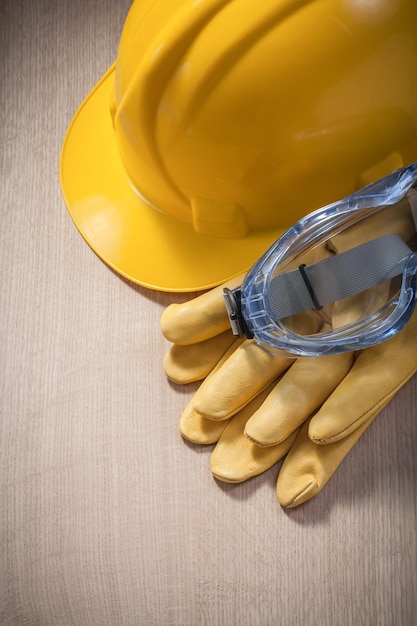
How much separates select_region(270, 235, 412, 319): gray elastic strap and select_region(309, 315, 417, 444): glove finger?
81 mm

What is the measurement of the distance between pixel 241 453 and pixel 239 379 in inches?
4.1

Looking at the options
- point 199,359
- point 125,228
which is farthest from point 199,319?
point 125,228

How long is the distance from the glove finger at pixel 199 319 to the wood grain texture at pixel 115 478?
0.07m

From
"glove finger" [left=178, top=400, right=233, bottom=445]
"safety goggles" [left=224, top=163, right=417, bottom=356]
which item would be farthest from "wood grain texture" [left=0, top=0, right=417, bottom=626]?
"safety goggles" [left=224, top=163, right=417, bottom=356]

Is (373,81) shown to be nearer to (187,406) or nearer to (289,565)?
(187,406)

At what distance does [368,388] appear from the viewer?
0.79m

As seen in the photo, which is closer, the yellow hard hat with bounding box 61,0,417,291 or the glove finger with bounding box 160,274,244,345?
the yellow hard hat with bounding box 61,0,417,291

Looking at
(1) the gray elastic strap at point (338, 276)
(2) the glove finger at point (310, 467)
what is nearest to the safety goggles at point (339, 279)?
(1) the gray elastic strap at point (338, 276)

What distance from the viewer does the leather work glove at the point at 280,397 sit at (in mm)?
800

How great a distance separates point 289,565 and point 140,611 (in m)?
0.21

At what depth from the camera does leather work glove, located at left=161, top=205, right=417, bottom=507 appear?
800mm

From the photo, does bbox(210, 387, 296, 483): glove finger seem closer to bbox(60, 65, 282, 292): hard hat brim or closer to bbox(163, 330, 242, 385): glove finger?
bbox(163, 330, 242, 385): glove finger

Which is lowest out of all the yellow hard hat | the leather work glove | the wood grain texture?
the wood grain texture

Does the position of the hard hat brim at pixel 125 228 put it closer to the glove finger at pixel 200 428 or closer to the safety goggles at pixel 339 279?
the safety goggles at pixel 339 279
